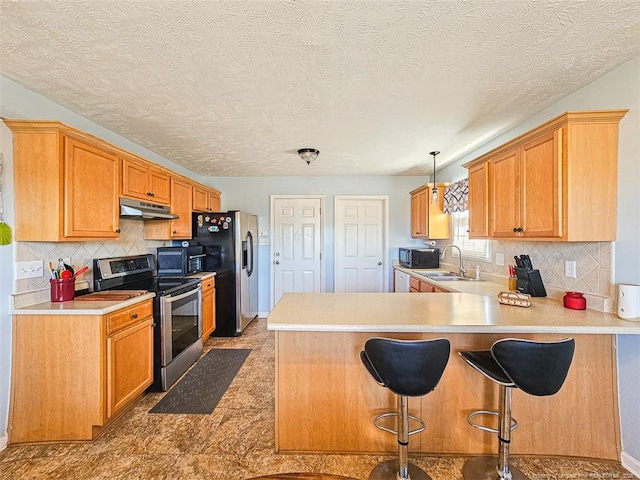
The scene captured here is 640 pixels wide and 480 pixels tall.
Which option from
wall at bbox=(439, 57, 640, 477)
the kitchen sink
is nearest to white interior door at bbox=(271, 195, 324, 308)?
the kitchen sink

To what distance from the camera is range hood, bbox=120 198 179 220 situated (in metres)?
2.58

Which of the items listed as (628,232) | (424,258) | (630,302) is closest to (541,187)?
(628,232)

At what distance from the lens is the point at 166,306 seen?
266cm

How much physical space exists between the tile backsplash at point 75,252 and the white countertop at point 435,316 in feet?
5.66

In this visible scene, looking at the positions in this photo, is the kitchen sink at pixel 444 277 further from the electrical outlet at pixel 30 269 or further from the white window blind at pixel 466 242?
the electrical outlet at pixel 30 269

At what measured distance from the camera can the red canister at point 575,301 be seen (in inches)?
76.0

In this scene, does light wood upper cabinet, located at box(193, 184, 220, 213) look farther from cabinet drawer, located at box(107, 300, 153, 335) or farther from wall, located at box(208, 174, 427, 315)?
cabinet drawer, located at box(107, 300, 153, 335)

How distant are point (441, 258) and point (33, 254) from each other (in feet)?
14.8

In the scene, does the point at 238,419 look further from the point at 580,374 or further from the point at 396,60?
the point at 396,60

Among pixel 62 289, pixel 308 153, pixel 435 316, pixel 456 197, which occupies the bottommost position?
pixel 435 316

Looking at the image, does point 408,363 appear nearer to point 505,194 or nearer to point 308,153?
point 505,194

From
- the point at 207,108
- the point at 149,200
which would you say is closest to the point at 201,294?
the point at 149,200

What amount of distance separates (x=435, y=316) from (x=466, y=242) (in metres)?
2.35

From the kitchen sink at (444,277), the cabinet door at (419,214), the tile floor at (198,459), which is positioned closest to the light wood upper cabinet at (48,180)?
the tile floor at (198,459)
